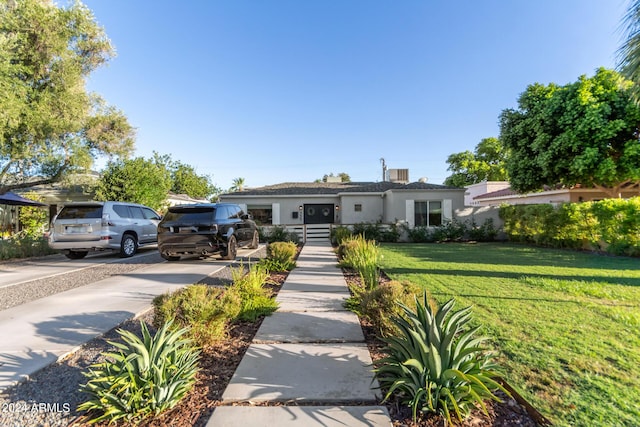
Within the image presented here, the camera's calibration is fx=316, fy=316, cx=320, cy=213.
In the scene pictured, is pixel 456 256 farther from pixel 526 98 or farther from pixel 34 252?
pixel 34 252

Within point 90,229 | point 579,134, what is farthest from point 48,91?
point 579,134

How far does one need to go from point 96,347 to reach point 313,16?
1459 centimetres

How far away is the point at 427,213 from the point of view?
1848 cm

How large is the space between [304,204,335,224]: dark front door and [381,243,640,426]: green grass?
13.1 meters

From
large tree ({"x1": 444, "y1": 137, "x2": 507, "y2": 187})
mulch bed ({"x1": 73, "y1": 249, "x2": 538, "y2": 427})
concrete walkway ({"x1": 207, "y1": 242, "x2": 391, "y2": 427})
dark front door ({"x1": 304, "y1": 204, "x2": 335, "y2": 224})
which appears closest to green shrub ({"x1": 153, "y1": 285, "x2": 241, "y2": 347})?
mulch bed ({"x1": 73, "y1": 249, "x2": 538, "y2": 427})

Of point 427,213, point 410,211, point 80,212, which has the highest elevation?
point 410,211

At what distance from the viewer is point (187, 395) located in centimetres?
246

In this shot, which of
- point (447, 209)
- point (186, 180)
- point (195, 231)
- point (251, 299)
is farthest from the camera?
point (186, 180)

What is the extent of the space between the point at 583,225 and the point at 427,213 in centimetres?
766

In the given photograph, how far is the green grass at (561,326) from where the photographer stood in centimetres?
242

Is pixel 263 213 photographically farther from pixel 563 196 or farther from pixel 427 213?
pixel 563 196

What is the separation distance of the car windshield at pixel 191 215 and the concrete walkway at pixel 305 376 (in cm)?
527

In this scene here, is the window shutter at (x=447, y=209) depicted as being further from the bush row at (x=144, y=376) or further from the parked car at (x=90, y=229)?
the bush row at (x=144, y=376)

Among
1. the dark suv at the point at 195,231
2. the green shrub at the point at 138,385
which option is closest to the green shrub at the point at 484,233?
the dark suv at the point at 195,231
